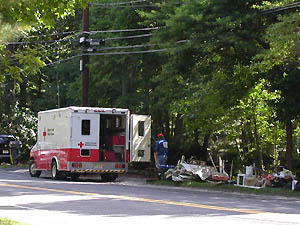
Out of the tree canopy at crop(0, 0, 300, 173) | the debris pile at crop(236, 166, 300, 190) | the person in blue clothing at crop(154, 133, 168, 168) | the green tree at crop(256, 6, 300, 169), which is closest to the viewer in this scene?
the green tree at crop(256, 6, 300, 169)

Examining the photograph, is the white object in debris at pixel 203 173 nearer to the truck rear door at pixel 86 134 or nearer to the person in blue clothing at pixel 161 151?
the person in blue clothing at pixel 161 151

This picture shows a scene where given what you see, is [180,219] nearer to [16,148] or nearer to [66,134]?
[66,134]

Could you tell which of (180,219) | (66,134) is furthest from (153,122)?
(180,219)

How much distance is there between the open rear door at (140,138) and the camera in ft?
88.1

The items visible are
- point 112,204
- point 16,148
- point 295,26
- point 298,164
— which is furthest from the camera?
point 16,148

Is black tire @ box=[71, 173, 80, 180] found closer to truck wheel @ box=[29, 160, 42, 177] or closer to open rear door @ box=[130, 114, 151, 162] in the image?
truck wheel @ box=[29, 160, 42, 177]

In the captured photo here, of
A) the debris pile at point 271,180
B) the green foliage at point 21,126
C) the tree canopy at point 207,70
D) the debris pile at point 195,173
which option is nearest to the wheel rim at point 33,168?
the tree canopy at point 207,70

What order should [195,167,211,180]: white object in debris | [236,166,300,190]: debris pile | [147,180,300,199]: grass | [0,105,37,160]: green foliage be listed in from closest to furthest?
1. [147,180,300,199]: grass
2. [236,166,300,190]: debris pile
3. [195,167,211,180]: white object in debris
4. [0,105,37,160]: green foliage

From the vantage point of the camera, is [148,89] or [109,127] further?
[148,89]

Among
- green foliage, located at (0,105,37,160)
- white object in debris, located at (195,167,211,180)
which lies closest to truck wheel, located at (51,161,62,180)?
white object in debris, located at (195,167,211,180)

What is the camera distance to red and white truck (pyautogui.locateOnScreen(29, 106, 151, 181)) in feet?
84.9

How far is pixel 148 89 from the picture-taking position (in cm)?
3516

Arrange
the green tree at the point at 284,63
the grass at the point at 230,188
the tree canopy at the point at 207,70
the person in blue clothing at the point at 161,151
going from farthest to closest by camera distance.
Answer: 1. the person in blue clothing at the point at 161,151
2. the tree canopy at the point at 207,70
3. the grass at the point at 230,188
4. the green tree at the point at 284,63

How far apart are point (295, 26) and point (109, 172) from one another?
10309mm
